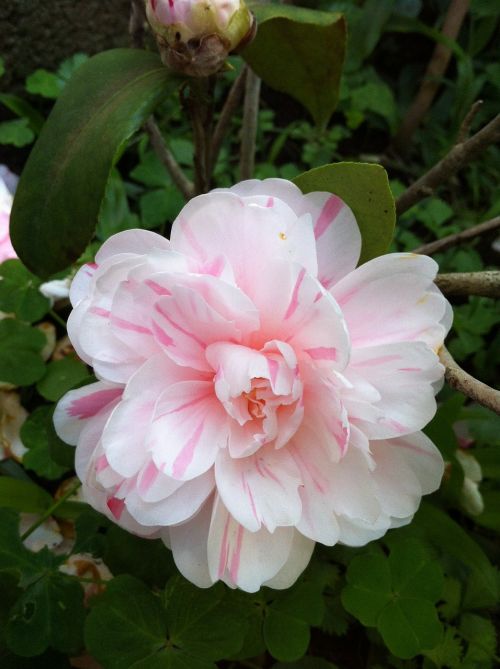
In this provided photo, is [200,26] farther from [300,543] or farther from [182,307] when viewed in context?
[300,543]

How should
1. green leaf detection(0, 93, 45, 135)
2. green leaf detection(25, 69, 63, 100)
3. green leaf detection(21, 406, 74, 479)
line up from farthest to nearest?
green leaf detection(25, 69, 63, 100)
green leaf detection(0, 93, 45, 135)
green leaf detection(21, 406, 74, 479)

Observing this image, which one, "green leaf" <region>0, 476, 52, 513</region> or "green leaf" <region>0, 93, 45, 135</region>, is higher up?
"green leaf" <region>0, 93, 45, 135</region>

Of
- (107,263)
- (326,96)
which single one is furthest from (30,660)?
(326,96)

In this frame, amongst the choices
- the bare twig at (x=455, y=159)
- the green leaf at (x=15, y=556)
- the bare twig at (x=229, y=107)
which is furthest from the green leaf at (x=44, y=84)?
the green leaf at (x=15, y=556)

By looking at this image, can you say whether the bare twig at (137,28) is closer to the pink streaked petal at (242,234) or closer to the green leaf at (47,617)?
the pink streaked petal at (242,234)

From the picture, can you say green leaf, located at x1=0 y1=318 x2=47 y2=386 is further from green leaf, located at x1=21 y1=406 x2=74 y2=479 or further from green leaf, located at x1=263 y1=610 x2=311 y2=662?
green leaf, located at x1=263 y1=610 x2=311 y2=662

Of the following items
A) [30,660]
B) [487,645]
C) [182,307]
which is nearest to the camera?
[182,307]

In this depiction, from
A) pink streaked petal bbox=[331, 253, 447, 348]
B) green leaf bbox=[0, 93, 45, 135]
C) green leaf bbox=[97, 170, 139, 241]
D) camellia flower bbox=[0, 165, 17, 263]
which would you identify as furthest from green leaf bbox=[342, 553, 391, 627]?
green leaf bbox=[0, 93, 45, 135]

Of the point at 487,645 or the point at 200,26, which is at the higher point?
the point at 200,26
